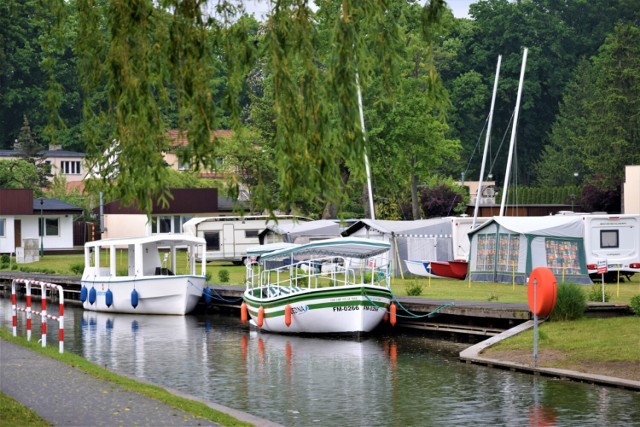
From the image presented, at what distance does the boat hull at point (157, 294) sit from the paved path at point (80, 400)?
2086 cm

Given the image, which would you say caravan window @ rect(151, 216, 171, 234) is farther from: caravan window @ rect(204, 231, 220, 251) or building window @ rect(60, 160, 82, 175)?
building window @ rect(60, 160, 82, 175)

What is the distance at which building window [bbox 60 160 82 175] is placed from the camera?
118 m

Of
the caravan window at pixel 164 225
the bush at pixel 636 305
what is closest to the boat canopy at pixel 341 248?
the bush at pixel 636 305

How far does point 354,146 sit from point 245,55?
2151mm

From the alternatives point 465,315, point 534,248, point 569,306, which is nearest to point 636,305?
point 569,306

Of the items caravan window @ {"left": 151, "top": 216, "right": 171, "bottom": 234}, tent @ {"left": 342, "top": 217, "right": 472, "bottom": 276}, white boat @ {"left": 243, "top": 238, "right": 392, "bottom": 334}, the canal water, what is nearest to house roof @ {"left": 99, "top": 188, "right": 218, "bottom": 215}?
caravan window @ {"left": 151, "top": 216, "right": 171, "bottom": 234}

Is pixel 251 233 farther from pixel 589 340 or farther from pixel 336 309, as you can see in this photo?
pixel 589 340

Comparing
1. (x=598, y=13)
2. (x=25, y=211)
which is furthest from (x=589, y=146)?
(x=25, y=211)

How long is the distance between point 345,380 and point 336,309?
9.07 meters

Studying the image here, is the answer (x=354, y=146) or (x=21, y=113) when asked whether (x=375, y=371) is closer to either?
(x=354, y=146)

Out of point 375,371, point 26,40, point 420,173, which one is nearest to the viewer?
point 375,371

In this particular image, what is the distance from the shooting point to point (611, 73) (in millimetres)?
98250

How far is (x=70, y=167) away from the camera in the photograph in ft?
389

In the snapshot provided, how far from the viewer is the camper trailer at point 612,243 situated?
46.7 metres
